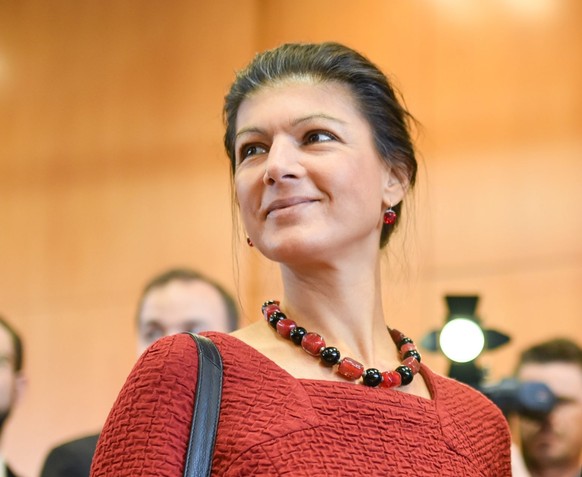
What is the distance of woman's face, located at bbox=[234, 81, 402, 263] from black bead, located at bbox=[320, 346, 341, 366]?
0.44 ft

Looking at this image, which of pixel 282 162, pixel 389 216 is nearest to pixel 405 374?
pixel 389 216

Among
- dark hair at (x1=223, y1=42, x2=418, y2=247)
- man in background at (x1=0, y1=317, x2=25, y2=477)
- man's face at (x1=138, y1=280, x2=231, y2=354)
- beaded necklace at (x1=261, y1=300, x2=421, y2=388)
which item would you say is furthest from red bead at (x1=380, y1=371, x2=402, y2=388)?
man in background at (x1=0, y1=317, x2=25, y2=477)

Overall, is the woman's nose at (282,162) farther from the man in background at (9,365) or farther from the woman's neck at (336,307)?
the man in background at (9,365)

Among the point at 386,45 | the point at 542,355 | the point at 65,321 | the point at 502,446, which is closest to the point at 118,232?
the point at 65,321

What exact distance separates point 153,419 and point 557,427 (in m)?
2.01

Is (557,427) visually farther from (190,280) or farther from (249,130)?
(249,130)

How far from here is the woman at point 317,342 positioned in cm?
141

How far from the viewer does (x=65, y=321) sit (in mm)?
5434

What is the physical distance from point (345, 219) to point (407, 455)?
348 millimetres

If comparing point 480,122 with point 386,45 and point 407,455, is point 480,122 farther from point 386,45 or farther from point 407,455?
point 407,455

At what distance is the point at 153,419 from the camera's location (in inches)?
54.4

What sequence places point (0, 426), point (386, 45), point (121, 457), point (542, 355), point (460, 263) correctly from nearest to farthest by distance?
1. point (121, 457)
2. point (542, 355)
3. point (0, 426)
4. point (460, 263)
5. point (386, 45)

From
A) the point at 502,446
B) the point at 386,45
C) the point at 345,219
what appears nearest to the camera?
the point at 345,219

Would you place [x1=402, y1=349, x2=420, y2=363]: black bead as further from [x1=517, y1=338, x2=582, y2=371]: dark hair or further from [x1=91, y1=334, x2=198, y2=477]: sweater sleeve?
[x1=517, y1=338, x2=582, y2=371]: dark hair
